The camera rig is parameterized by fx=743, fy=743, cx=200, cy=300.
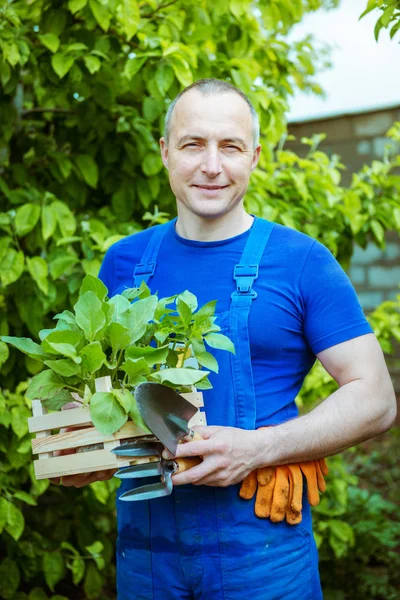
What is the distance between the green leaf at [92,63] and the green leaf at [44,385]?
1.28 m

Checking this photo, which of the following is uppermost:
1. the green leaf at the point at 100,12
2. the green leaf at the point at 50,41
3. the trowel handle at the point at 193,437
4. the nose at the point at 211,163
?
the green leaf at the point at 100,12

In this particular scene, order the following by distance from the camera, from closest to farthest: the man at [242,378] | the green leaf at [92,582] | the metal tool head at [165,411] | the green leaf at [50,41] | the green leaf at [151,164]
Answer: the metal tool head at [165,411] → the man at [242,378] → the green leaf at [50,41] → the green leaf at [151,164] → the green leaf at [92,582]

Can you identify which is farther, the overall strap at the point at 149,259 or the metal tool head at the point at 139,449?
the overall strap at the point at 149,259

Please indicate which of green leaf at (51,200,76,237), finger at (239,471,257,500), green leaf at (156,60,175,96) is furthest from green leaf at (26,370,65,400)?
green leaf at (156,60,175,96)

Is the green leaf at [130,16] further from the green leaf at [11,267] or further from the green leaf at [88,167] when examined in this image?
the green leaf at [11,267]

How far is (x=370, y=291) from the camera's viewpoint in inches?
219

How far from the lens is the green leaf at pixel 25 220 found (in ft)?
8.07

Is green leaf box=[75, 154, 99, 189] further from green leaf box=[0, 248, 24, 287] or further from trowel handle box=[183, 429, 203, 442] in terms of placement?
trowel handle box=[183, 429, 203, 442]

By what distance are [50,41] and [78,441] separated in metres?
1.53

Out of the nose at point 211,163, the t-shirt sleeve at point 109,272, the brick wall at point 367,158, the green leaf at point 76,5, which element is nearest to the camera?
the nose at point 211,163

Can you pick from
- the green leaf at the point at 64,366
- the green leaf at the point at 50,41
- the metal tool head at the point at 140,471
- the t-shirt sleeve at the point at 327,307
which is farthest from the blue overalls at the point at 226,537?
the green leaf at the point at 50,41

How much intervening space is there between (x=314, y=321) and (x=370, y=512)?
255cm

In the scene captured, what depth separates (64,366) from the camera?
1.45 m

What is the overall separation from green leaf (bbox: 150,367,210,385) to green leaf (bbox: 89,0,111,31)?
1.43 meters
